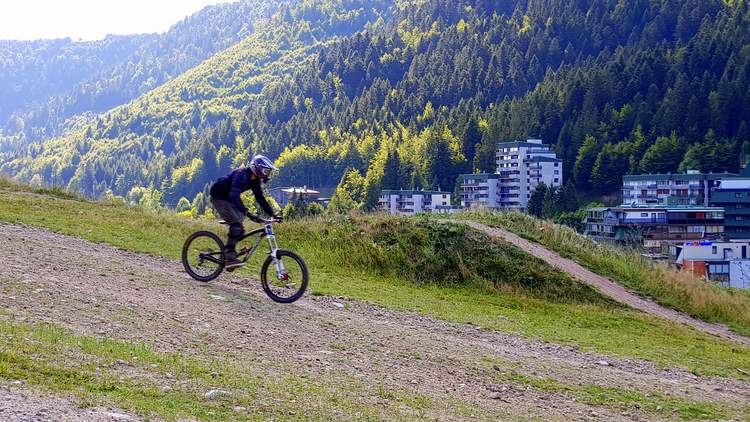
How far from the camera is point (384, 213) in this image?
2112 centimetres

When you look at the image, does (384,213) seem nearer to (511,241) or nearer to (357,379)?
(511,241)

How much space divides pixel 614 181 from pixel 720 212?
2495 cm

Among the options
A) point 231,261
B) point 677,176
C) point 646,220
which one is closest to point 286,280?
point 231,261

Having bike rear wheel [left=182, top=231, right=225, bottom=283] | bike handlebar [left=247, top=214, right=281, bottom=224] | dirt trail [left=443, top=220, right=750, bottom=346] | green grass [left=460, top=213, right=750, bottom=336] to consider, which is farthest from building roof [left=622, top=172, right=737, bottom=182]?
bike handlebar [left=247, top=214, right=281, bottom=224]

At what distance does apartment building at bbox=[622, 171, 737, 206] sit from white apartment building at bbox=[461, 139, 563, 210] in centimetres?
1495

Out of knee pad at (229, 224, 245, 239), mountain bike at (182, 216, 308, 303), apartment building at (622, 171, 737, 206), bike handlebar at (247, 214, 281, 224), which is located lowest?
mountain bike at (182, 216, 308, 303)

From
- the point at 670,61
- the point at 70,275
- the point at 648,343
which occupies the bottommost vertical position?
the point at 648,343

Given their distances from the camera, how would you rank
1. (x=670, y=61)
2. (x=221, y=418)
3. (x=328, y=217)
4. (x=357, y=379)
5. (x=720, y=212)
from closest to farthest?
(x=221, y=418) → (x=357, y=379) → (x=328, y=217) → (x=720, y=212) → (x=670, y=61)

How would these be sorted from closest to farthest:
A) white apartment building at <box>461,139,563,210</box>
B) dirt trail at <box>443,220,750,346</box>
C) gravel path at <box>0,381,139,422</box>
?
1. gravel path at <box>0,381,139,422</box>
2. dirt trail at <box>443,220,750,346</box>
3. white apartment building at <box>461,139,563,210</box>

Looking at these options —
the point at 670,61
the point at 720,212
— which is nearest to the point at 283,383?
the point at 720,212

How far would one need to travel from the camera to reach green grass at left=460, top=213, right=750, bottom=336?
18.0 meters

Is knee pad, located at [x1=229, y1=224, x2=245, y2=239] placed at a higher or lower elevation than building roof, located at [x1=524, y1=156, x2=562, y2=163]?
lower

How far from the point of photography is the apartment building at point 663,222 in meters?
80.2

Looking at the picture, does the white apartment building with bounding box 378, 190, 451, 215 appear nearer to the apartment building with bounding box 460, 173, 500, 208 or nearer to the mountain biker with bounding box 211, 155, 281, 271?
the apartment building with bounding box 460, 173, 500, 208
